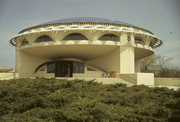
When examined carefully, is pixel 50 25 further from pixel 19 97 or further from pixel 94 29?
pixel 19 97

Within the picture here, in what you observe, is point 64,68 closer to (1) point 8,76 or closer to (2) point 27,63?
(2) point 27,63

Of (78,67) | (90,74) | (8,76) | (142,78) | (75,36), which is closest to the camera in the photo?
(142,78)

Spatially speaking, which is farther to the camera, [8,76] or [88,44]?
[8,76]

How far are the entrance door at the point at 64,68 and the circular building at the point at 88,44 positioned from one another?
9.7 inches

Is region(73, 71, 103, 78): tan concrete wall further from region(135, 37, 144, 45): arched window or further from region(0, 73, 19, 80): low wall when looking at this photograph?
region(0, 73, 19, 80): low wall

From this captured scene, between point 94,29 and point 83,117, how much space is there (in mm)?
18561

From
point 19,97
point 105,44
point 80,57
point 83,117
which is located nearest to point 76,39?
A: point 105,44

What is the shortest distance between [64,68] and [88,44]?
10577mm

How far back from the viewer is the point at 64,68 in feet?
107

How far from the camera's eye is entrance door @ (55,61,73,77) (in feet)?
106

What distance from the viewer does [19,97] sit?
803 centimetres

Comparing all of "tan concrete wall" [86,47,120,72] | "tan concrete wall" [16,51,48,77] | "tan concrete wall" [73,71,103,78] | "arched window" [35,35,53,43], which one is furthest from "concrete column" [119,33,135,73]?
"tan concrete wall" [16,51,48,77]

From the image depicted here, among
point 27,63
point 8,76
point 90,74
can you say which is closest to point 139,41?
point 90,74

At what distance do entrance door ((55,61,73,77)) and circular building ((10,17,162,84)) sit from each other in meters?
0.25
